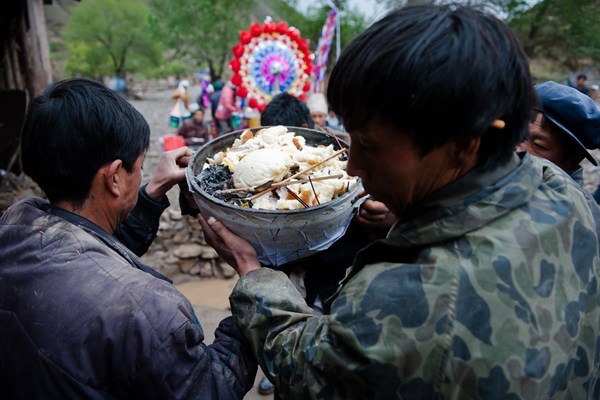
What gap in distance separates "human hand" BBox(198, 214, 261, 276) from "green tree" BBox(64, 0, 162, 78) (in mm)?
35849

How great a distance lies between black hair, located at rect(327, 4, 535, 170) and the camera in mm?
869

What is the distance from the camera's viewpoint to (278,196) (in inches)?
62.1

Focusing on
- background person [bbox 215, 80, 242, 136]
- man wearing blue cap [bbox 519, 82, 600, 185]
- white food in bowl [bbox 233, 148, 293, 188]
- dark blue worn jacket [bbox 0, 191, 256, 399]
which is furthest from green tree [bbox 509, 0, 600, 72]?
dark blue worn jacket [bbox 0, 191, 256, 399]

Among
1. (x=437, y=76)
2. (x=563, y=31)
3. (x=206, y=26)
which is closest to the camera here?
(x=437, y=76)

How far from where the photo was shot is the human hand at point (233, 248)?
147cm

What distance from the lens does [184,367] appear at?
4.10ft

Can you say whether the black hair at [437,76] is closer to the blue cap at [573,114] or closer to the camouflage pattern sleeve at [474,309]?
the camouflage pattern sleeve at [474,309]

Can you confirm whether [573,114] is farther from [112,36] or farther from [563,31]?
[112,36]

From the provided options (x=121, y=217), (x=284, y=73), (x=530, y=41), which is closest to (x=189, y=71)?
(x=530, y=41)

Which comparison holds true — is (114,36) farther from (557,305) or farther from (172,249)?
(557,305)

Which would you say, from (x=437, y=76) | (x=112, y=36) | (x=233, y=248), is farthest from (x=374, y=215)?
(x=112, y=36)

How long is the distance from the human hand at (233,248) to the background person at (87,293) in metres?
0.23

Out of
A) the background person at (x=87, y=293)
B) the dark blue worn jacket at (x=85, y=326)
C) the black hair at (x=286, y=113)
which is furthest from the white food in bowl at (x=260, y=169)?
the black hair at (x=286, y=113)

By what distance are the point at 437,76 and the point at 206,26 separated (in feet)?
83.7
